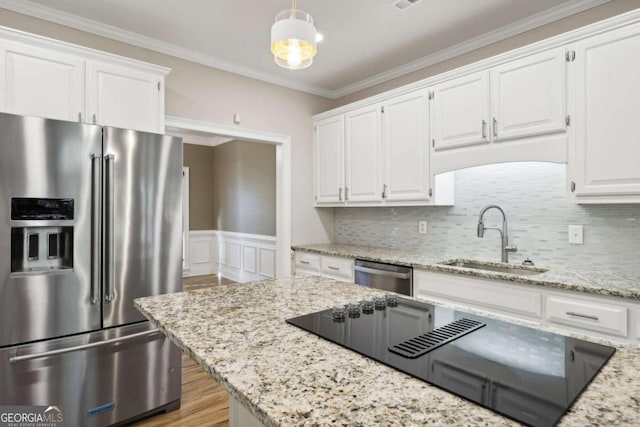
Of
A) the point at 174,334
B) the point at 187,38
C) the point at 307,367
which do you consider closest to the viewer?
the point at 307,367

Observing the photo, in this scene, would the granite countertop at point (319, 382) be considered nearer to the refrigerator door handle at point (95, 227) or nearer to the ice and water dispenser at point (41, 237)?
the refrigerator door handle at point (95, 227)

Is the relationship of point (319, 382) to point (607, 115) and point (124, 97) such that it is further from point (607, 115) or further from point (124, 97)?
point (124, 97)

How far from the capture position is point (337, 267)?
10.7ft

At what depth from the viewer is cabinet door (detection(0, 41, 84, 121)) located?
206cm

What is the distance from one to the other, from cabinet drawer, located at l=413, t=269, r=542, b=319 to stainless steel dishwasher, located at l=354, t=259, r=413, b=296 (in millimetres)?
62

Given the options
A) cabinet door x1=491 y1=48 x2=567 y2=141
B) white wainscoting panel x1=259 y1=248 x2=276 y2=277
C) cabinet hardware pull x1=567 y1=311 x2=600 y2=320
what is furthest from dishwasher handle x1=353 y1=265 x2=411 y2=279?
white wainscoting panel x1=259 y1=248 x2=276 y2=277

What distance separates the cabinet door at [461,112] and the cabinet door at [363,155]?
613mm

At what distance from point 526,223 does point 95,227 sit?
284 centimetres

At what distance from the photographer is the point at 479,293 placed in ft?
7.32

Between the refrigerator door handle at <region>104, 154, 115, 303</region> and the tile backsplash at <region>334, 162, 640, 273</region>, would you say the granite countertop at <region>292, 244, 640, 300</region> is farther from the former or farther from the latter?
the refrigerator door handle at <region>104, 154, 115, 303</region>

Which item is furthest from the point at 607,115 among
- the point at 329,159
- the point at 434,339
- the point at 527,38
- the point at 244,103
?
the point at 244,103

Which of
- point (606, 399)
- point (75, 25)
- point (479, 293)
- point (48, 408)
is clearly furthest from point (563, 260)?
point (75, 25)

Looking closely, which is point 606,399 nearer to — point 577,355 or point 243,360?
point 577,355

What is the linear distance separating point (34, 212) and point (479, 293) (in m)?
2.61
